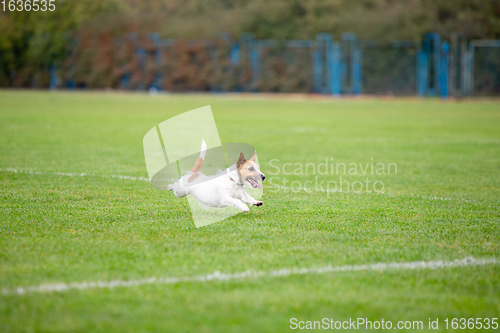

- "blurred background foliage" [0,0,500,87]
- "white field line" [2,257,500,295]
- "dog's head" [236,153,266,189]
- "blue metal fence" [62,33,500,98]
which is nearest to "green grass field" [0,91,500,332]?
"white field line" [2,257,500,295]

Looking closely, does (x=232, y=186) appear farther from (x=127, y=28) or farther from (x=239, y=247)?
(x=127, y=28)

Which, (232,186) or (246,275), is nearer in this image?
(246,275)

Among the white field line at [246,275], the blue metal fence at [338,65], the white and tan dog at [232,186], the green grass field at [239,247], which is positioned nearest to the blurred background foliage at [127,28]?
the blue metal fence at [338,65]

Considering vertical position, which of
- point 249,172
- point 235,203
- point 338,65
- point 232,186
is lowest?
point 235,203

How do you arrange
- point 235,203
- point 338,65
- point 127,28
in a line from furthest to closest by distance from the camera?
point 127,28 < point 338,65 < point 235,203

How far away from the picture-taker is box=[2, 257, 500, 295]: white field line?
3.37 m

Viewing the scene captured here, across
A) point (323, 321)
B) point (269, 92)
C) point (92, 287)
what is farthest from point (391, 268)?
point (269, 92)

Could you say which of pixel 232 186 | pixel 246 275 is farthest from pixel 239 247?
pixel 232 186

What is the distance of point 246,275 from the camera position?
144 inches

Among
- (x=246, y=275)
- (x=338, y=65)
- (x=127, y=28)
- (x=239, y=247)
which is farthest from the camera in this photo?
(x=127, y=28)

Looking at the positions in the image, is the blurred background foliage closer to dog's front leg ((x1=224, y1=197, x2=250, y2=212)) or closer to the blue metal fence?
the blue metal fence

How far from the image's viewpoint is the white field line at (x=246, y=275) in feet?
11.0

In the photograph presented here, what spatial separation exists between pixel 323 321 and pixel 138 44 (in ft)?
128

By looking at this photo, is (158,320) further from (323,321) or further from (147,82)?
(147,82)
